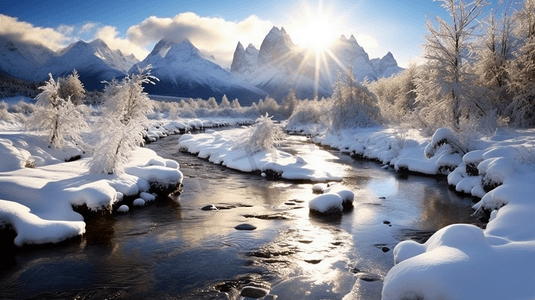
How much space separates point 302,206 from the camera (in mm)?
15336

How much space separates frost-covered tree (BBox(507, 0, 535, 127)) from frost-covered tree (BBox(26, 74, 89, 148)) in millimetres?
31326

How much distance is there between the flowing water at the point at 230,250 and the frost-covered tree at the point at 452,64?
36.3ft

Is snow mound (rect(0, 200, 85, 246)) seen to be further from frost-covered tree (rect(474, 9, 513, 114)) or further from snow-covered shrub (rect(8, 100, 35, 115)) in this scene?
snow-covered shrub (rect(8, 100, 35, 115))

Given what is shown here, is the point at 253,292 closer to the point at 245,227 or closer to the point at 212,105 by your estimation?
the point at 245,227

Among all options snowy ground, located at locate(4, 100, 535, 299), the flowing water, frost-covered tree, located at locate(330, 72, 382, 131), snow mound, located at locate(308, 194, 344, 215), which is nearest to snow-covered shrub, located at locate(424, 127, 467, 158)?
snowy ground, located at locate(4, 100, 535, 299)

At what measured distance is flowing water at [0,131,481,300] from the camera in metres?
8.09

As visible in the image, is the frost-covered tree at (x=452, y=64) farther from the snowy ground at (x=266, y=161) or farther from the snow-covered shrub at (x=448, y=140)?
the snowy ground at (x=266, y=161)

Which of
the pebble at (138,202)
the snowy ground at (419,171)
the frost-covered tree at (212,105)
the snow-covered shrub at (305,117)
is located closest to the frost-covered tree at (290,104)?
the frost-covered tree at (212,105)

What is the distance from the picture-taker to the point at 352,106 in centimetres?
4459

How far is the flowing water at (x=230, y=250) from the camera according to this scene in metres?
8.09

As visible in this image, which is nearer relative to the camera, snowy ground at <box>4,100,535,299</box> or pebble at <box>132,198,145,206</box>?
snowy ground at <box>4,100,535,299</box>

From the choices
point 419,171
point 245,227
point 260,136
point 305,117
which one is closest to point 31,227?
point 245,227

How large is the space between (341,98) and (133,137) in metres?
34.3

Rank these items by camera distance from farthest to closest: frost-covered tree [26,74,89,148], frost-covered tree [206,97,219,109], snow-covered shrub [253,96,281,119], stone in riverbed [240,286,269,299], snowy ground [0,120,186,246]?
1. frost-covered tree [206,97,219,109]
2. snow-covered shrub [253,96,281,119]
3. frost-covered tree [26,74,89,148]
4. snowy ground [0,120,186,246]
5. stone in riverbed [240,286,269,299]
